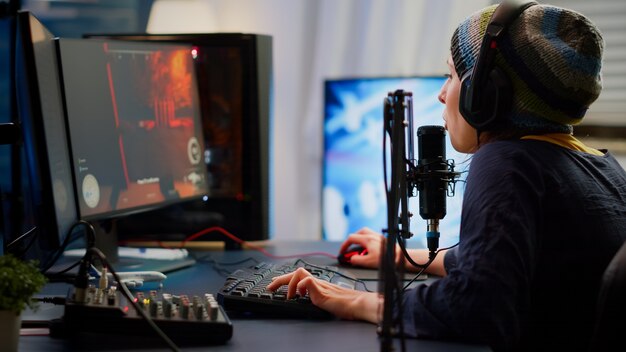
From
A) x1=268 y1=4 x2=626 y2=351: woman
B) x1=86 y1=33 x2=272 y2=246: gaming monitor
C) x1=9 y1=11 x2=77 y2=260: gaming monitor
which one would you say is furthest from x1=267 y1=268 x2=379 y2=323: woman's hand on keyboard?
x1=86 y1=33 x2=272 y2=246: gaming monitor

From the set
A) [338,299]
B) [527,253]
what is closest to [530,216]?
[527,253]

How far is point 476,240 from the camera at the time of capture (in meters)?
1.00

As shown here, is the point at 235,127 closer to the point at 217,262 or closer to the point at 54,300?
the point at 217,262

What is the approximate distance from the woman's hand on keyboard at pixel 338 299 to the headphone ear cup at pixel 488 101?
330 millimetres

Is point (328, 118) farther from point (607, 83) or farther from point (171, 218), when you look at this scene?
point (607, 83)

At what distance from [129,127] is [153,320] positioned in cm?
72

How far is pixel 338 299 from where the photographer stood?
1147 mm

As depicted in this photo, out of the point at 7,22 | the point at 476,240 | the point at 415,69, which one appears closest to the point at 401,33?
the point at 415,69

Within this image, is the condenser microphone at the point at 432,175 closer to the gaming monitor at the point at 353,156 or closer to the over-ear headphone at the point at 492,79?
the over-ear headphone at the point at 492,79

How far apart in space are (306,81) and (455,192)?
1.62 metres

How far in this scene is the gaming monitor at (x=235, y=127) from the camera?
6.62 ft

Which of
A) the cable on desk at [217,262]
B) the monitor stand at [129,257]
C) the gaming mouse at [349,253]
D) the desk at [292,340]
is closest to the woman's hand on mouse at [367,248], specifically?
the gaming mouse at [349,253]

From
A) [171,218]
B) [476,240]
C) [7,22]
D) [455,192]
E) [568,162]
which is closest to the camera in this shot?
[476,240]

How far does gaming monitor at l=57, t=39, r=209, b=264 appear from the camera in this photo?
4.68 ft
